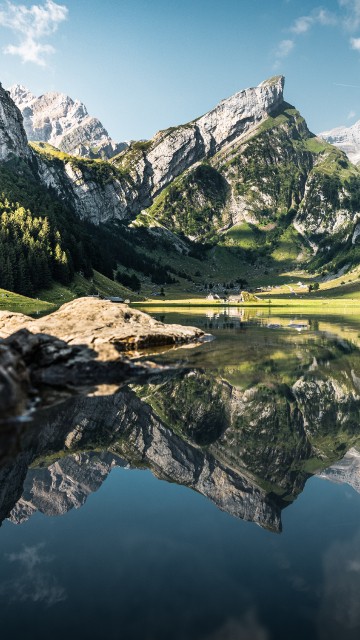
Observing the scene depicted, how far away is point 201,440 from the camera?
20453mm

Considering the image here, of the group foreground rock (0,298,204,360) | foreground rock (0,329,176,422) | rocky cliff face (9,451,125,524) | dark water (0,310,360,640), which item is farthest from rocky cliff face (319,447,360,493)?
foreground rock (0,298,204,360)

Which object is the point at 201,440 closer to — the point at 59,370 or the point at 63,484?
the point at 63,484

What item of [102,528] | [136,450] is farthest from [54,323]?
[102,528]

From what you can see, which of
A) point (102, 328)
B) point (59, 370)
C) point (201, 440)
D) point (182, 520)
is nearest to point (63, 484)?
point (182, 520)

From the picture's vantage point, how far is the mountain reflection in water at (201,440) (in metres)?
14.9

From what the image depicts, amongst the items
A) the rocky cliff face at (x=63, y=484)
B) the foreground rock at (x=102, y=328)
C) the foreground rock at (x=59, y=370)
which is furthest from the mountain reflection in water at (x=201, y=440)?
the foreground rock at (x=102, y=328)

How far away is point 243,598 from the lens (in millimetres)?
9391

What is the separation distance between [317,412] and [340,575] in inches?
597

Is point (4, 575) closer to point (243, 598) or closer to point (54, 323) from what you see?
point (243, 598)

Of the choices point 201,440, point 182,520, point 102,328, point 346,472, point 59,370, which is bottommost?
point 201,440

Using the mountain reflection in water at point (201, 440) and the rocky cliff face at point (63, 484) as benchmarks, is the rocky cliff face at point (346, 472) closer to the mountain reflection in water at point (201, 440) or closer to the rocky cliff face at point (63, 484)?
the mountain reflection in water at point (201, 440)

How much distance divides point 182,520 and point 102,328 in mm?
31400

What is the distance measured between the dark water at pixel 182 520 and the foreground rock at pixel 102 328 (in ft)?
41.1

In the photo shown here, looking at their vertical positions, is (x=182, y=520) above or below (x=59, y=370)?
above
